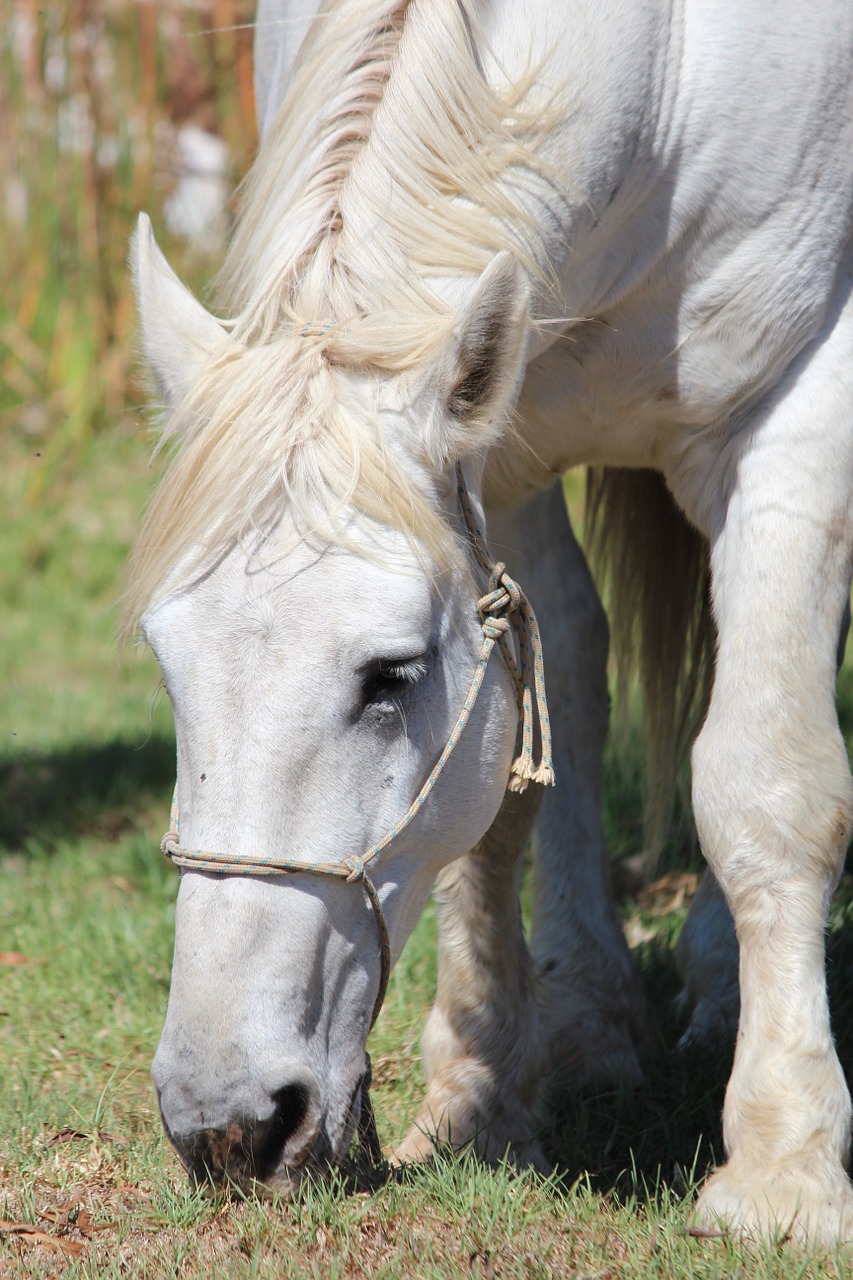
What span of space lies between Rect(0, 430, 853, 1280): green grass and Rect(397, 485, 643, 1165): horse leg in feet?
0.44

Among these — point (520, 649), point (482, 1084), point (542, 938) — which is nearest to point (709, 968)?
point (542, 938)

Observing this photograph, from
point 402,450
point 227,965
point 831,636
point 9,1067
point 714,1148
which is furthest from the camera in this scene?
point 9,1067

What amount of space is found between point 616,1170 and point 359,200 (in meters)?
1.79

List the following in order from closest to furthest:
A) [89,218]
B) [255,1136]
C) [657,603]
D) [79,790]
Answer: [255,1136], [657,603], [79,790], [89,218]

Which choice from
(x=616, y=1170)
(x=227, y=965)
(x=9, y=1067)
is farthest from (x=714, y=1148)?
(x=9, y=1067)

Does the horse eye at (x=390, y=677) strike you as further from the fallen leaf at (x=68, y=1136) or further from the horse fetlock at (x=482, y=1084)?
the fallen leaf at (x=68, y=1136)

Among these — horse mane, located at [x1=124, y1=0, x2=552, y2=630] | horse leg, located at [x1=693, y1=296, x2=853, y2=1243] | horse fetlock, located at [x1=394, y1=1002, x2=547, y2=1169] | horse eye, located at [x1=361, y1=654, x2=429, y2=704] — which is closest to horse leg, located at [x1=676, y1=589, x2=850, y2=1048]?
horse fetlock, located at [x1=394, y1=1002, x2=547, y2=1169]

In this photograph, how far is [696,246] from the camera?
262 cm

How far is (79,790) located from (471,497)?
294cm

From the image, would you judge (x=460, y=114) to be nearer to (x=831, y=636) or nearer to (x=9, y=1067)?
(x=831, y=636)

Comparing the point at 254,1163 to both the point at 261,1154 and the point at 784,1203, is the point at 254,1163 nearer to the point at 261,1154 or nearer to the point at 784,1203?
the point at 261,1154

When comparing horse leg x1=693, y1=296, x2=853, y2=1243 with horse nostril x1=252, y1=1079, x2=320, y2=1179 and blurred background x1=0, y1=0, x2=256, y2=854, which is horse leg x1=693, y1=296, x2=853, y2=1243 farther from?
blurred background x1=0, y1=0, x2=256, y2=854

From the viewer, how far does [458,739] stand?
2.24 metres

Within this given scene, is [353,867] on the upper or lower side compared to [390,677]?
lower
